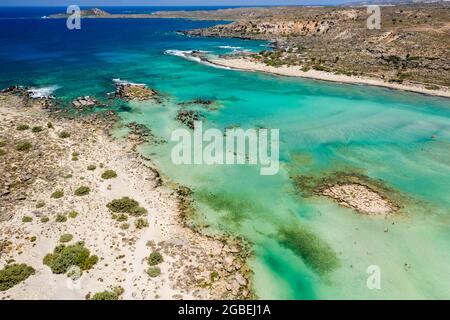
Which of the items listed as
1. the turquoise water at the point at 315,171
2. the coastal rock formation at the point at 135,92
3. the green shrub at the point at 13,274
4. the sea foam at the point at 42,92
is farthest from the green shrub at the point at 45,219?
the sea foam at the point at 42,92

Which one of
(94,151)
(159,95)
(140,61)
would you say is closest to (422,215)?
(94,151)

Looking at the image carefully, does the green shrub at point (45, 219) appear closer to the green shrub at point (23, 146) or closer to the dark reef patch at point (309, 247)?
the green shrub at point (23, 146)

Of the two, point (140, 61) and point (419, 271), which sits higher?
point (140, 61)

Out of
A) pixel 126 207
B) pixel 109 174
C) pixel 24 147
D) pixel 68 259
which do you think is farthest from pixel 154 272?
pixel 24 147

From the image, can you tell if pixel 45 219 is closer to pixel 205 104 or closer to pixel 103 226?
pixel 103 226
